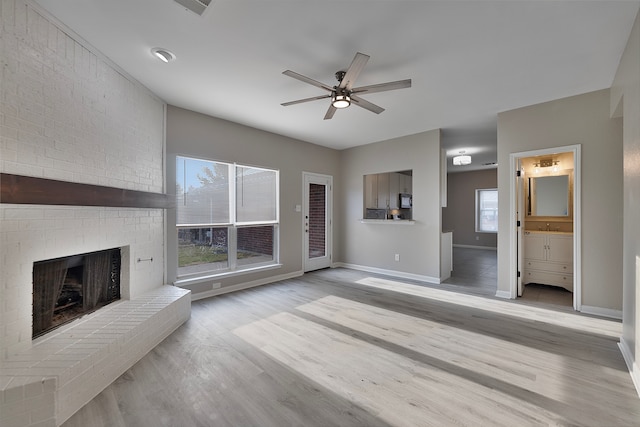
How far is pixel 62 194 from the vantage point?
6.76 ft

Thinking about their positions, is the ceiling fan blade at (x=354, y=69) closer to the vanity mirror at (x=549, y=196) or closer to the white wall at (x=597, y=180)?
the white wall at (x=597, y=180)

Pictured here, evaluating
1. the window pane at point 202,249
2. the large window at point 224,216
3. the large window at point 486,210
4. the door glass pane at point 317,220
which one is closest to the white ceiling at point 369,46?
the large window at point 224,216

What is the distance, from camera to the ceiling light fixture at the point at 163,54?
245cm

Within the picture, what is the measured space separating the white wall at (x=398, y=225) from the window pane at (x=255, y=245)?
6.55ft

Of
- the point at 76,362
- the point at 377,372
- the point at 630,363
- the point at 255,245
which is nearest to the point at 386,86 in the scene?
the point at 377,372

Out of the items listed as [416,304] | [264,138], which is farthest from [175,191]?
[416,304]

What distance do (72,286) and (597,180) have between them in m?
5.85

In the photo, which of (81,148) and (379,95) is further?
(379,95)

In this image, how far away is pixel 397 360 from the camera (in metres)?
2.30

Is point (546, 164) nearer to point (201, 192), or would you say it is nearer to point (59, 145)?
point (201, 192)

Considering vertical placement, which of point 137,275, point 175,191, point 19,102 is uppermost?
point 19,102

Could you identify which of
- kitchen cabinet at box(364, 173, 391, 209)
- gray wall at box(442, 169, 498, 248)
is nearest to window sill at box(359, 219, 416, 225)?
kitchen cabinet at box(364, 173, 391, 209)

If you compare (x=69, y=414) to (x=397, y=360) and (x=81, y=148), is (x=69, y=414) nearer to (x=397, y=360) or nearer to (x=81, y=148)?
(x=81, y=148)

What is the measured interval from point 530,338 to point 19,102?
4.80 meters
